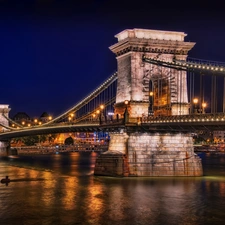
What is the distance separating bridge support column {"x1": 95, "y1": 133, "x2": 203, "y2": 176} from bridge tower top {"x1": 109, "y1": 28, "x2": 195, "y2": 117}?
11.1ft

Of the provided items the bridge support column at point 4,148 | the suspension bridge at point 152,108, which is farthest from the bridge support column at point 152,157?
the bridge support column at point 4,148

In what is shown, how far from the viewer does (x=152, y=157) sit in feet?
177

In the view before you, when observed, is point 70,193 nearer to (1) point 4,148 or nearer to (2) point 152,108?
(2) point 152,108

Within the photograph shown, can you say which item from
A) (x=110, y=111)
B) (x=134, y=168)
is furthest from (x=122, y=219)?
(x=110, y=111)

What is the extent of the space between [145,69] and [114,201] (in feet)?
62.0

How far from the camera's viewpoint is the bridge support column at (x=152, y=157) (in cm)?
5397

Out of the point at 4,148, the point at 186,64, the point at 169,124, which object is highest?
the point at 186,64

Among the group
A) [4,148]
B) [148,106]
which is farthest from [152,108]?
[4,148]

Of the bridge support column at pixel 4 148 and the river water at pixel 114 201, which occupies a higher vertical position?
the bridge support column at pixel 4 148

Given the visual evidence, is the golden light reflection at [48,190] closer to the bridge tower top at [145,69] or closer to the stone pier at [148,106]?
the stone pier at [148,106]

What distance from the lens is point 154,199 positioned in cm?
4303

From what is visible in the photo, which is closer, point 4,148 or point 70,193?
point 70,193

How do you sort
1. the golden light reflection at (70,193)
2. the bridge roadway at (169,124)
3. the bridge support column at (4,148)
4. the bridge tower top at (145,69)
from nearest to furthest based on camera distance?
the golden light reflection at (70,193)
the bridge roadway at (169,124)
the bridge tower top at (145,69)
the bridge support column at (4,148)

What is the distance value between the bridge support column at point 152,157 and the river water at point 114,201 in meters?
1.05
